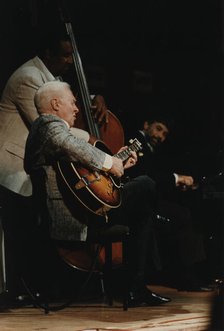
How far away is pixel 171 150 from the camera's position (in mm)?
6520

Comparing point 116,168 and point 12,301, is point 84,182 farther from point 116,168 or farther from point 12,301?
point 12,301

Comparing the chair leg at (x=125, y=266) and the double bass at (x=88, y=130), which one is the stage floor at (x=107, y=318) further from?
the double bass at (x=88, y=130)

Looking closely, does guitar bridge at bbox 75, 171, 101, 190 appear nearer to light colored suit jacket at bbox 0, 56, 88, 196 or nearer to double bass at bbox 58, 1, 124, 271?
double bass at bbox 58, 1, 124, 271

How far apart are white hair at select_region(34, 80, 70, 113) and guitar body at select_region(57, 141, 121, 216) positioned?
41 cm

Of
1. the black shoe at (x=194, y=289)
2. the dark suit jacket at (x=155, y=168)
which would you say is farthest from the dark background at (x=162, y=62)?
the black shoe at (x=194, y=289)

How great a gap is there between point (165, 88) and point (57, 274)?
281 cm

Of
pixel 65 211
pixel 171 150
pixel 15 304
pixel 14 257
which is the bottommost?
pixel 15 304

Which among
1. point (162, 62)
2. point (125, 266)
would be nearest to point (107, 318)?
point (125, 266)

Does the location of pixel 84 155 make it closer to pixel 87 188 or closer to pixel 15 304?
pixel 87 188

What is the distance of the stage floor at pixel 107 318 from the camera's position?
3.66 meters

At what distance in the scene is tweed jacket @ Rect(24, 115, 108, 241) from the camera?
3826 mm

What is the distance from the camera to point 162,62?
6914 mm

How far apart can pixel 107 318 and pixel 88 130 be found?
1.17 meters

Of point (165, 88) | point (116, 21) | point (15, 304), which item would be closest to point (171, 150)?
point (165, 88)
